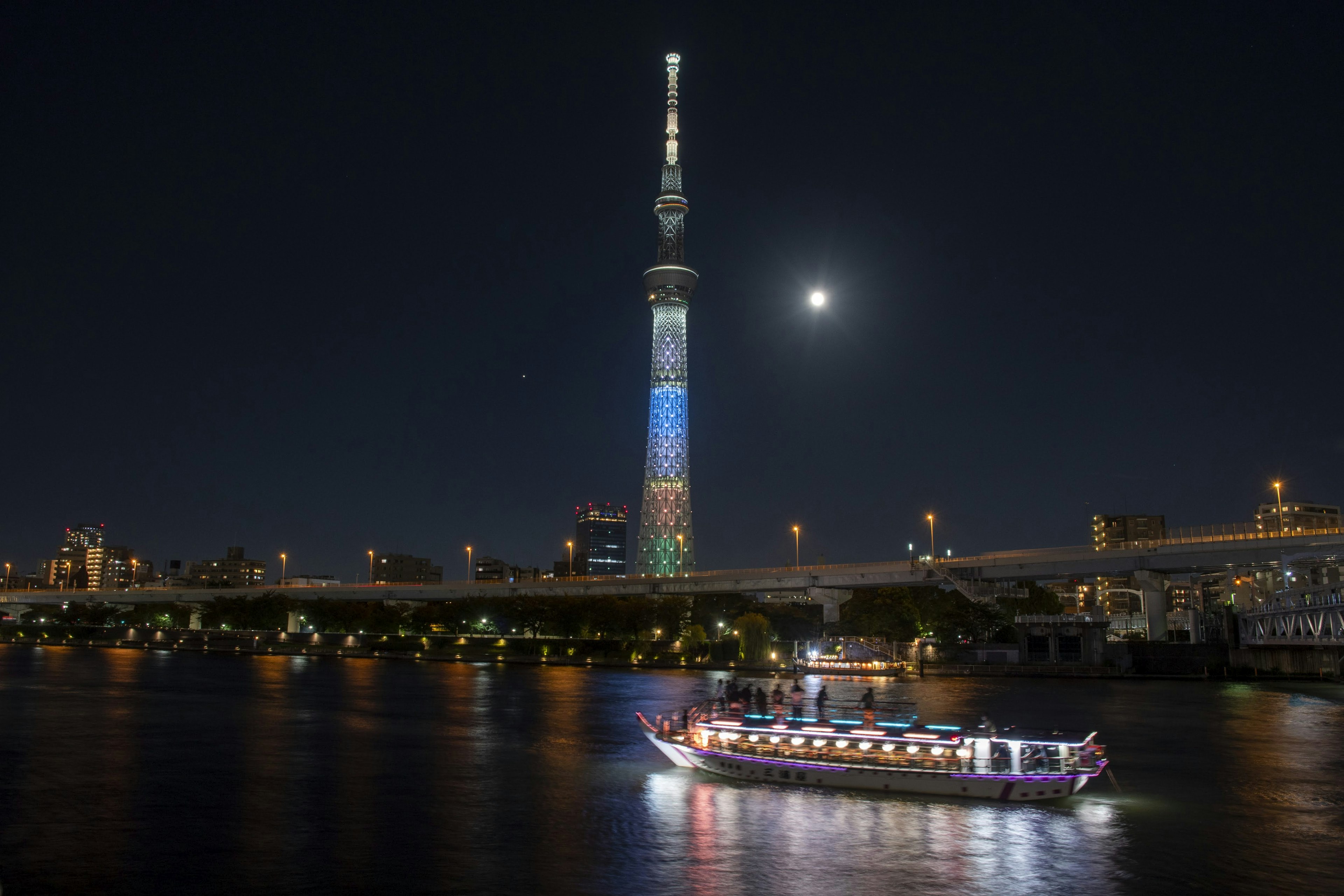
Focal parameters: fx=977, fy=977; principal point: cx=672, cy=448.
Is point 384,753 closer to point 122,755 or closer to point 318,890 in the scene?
point 122,755

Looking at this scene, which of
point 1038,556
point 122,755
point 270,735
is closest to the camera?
point 122,755

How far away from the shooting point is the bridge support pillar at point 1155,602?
108938 mm

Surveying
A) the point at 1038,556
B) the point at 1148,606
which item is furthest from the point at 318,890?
the point at 1148,606

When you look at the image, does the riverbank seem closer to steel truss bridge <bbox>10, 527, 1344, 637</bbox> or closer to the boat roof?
steel truss bridge <bbox>10, 527, 1344, 637</bbox>

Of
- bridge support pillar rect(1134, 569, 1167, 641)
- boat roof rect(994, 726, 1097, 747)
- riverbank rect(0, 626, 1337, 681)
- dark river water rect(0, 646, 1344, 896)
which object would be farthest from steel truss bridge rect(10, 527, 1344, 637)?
boat roof rect(994, 726, 1097, 747)

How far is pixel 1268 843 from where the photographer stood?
1171 inches

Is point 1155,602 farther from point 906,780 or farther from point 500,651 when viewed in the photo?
point 906,780

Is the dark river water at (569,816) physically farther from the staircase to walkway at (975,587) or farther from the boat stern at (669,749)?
the staircase to walkway at (975,587)

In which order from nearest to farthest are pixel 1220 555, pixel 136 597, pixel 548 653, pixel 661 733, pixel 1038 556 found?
pixel 661 733, pixel 1220 555, pixel 1038 556, pixel 548 653, pixel 136 597

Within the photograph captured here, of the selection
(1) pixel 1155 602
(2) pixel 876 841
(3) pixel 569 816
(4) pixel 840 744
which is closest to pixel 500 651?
(1) pixel 1155 602

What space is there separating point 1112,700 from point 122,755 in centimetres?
6735

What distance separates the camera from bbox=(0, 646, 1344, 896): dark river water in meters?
25.4

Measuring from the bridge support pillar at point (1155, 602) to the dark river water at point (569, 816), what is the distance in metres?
49.5

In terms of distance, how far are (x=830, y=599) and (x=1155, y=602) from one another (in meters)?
39.2
